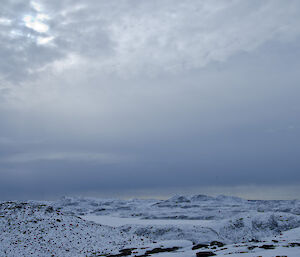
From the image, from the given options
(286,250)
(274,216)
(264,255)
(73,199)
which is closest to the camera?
(264,255)

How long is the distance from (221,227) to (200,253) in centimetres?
2185

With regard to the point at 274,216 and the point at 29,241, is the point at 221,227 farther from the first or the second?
the point at 29,241

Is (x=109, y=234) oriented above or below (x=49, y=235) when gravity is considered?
below

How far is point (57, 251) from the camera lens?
3338 cm

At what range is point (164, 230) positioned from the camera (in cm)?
4366

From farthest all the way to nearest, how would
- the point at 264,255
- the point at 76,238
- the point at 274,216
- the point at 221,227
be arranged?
1. the point at 274,216
2. the point at 221,227
3. the point at 76,238
4. the point at 264,255

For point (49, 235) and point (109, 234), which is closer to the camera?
point (49, 235)

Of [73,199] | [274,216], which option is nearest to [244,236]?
[274,216]

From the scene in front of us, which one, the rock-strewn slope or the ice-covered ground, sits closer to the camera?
the ice-covered ground

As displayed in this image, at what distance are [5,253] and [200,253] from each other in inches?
811

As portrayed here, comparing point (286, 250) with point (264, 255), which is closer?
point (264, 255)

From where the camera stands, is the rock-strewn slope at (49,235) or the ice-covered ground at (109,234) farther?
the rock-strewn slope at (49,235)

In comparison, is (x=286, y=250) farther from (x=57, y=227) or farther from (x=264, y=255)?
(x=57, y=227)

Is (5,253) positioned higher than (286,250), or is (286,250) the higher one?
(286,250)
